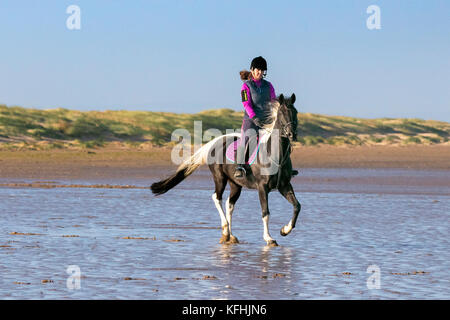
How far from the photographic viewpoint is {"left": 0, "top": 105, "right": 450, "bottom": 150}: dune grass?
59.6 meters

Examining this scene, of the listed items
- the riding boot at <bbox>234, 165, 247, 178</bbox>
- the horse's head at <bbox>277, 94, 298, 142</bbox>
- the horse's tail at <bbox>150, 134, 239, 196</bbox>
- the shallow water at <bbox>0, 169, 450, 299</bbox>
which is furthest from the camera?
the horse's tail at <bbox>150, 134, 239, 196</bbox>

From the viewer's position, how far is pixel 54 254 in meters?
12.0

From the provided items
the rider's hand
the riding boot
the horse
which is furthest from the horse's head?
the riding boot

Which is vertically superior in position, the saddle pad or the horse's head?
the horse's head

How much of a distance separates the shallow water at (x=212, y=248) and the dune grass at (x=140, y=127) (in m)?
33.0

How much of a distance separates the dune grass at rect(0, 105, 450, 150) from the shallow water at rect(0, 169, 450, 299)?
3296cm

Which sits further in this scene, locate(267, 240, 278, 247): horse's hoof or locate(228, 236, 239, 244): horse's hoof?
locate(228, 236, 239, 244): horse's hoof

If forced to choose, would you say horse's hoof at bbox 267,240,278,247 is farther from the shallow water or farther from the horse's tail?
the horse's tail

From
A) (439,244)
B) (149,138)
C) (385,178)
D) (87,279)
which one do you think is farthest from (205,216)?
(149,138)

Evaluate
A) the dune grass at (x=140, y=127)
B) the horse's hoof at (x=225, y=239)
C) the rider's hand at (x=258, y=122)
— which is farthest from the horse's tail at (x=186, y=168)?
the dune grass at (x=140, y=127)

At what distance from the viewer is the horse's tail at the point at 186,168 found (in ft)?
49.0

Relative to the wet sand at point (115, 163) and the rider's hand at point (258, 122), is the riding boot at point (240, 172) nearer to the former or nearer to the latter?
the rider's hand at point (258, 122)
